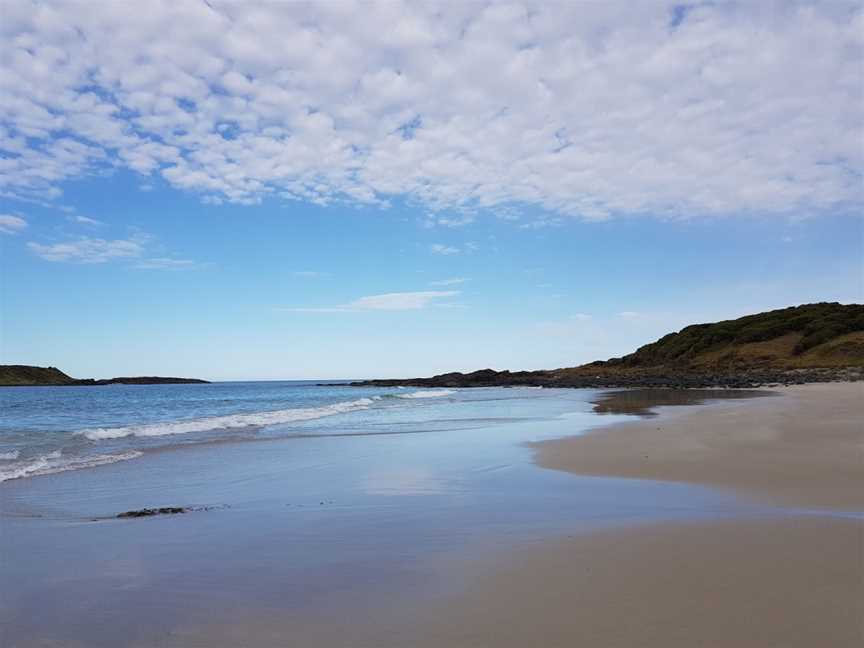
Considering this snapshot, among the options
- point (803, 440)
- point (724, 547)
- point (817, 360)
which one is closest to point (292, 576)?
point (724, 547)

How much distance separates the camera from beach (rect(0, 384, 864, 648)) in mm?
3584

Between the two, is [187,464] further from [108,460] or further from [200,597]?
[200,597]

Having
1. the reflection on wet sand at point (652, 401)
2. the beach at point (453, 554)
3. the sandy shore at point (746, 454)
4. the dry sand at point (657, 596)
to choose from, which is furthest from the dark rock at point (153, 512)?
A: the reflection on wet sand at point (652, 401)

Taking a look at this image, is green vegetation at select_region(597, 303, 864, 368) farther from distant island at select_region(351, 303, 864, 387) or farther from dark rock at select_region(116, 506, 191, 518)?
dark rock at select_region(116, 506, 191, 518)

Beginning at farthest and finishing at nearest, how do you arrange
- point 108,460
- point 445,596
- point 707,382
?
point 707,382
point 108,460
point 445,596

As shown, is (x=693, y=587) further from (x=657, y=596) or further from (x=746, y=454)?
(x=746, y=454)

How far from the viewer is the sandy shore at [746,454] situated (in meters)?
7.41

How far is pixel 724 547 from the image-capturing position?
4.93m

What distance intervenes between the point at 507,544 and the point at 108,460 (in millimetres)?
10212

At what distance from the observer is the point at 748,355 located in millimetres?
63250

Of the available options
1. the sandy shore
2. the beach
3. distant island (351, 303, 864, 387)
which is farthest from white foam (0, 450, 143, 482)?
distant island (351, 303, 864, 387)

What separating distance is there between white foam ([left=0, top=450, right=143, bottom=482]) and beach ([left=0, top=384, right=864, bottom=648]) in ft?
2.15

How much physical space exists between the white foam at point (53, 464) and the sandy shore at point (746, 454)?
8.75 m

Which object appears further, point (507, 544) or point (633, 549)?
point (507, 544)
